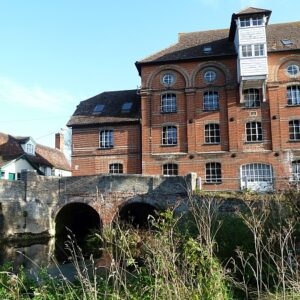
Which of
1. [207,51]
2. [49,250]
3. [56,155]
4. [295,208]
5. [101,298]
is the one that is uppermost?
[207,51]

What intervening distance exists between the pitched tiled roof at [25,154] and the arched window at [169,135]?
14.2 m

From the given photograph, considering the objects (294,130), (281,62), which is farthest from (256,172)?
(281,62)

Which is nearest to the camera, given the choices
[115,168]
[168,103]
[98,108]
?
[168,103]

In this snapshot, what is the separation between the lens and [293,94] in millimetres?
25391

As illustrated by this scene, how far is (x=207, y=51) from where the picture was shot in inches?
1070

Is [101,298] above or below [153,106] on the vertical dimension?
below

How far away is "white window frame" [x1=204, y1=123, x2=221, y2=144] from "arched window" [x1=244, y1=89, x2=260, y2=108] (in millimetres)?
2551

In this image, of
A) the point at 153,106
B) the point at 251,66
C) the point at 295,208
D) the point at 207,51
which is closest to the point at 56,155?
the point at 153,106

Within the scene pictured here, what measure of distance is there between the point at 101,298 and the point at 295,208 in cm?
578

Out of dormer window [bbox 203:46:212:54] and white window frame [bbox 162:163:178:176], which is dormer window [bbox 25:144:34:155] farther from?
dormer window [bbox 203:46:212:54]

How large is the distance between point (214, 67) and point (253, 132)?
5.37 metres

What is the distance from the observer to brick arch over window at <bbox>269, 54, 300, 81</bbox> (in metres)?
25.4

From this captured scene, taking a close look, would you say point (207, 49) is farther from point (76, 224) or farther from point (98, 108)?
point (76, 224)

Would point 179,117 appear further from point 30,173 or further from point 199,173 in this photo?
point 30,173
